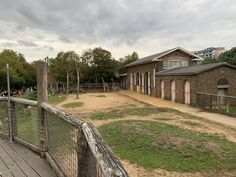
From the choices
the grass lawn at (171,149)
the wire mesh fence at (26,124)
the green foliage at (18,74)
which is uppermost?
the green foliage at (18,74)

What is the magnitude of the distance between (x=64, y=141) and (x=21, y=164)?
770mm

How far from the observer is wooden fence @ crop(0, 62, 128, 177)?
8.16 ft

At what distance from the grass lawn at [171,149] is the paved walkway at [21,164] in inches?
124

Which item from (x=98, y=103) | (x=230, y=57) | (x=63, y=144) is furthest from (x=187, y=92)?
(x=230, y=57)

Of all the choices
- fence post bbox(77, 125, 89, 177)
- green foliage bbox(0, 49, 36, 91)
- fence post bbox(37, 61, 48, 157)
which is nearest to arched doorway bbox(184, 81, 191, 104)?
fence post bbox(37, 61, 48, 157)

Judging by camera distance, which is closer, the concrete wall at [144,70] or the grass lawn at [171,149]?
the grass lawn at [171,149]

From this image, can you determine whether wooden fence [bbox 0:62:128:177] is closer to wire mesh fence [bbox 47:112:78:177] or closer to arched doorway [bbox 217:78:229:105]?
wire mesh fence [bbox 47:112:78:177]

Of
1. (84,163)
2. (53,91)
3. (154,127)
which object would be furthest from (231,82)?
(53,91)

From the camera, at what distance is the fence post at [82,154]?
3.23 m

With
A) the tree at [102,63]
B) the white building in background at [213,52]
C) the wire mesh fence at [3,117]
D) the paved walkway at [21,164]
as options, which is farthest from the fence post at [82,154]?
the white building in background at [213,52]

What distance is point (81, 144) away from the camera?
326 cm

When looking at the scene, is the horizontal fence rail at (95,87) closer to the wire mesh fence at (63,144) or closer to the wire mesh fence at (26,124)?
the wire mesh fence at (26,124)

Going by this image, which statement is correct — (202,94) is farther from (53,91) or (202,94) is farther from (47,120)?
(53,91)

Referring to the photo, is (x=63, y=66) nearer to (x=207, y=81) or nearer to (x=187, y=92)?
(x=187, y=92)
